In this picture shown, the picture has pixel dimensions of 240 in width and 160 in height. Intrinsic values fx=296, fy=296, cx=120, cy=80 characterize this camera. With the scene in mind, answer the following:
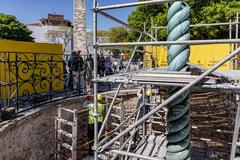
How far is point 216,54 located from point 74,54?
5647 mm

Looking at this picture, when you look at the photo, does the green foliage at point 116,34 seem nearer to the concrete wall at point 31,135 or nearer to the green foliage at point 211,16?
the green foliage at point 211,16

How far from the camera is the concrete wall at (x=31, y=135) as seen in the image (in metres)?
6.20

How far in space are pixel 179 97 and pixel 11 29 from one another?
3060cm

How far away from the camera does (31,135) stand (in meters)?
7.22

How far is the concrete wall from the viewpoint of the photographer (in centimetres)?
620

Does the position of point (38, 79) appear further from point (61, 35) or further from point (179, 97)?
point (61, 35)

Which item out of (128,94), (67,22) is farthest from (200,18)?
(67,22)

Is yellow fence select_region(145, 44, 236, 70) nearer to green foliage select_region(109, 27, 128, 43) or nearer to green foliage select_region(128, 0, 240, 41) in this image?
green foliage select_region(128, 0, 240, 41)

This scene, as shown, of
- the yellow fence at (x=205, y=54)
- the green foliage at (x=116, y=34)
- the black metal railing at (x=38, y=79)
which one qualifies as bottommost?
the black metal railing at (x=38, y=79)

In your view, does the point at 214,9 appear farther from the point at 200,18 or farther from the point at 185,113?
the point at 185,113

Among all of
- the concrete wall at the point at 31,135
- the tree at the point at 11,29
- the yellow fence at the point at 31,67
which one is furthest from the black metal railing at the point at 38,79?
the tree at the point at 11,29

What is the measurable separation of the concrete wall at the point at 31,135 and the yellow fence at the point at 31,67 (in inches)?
41.8

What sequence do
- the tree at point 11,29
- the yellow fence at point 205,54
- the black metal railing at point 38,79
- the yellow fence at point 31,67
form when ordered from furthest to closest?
1. the tree at point 11,29
2. the yellow fence at point 205,54
3. the yellow fence at point 31,67
4. the black metal railing at point 38,79

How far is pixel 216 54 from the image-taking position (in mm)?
11891
